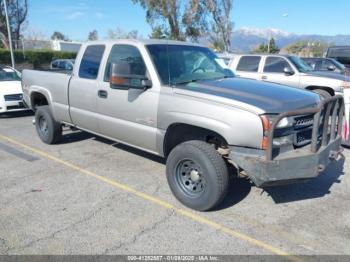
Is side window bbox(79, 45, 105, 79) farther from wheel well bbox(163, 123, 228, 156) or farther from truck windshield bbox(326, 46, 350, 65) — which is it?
truck windshield bbox(326, 46, 350, 65)

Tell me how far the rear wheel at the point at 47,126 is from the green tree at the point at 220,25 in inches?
1004

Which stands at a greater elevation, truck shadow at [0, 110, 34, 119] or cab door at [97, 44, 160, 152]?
cab door at [97, 44, 160, 152]

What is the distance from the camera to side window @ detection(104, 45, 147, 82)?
14.9ft

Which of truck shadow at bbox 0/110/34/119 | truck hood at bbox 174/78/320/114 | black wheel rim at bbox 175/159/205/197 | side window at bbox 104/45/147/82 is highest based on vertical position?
side window at bbox 104/45/147/82

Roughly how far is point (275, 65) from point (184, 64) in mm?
6274

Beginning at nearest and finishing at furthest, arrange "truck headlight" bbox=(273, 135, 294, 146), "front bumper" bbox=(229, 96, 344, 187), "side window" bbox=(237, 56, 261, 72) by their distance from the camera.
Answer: "front bumper" bbox=(229, 96, 344, 187), "truck headlight" bbox=(273, 135, 294, 146), "side window" bbox=(237, 56, 261, 72)

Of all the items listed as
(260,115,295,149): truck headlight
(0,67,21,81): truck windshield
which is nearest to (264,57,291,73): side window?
(260,115,295,149): truck headlight

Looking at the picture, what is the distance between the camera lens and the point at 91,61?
540cm

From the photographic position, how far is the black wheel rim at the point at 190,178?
12.9 feet

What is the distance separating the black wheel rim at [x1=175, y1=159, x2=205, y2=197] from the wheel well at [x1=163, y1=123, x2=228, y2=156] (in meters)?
0.38

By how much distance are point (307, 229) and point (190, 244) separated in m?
1.25

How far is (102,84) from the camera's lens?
503 cm

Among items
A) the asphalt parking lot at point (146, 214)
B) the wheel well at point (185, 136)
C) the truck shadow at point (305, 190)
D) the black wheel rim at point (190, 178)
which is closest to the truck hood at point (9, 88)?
the asphalt parking lot at point (146, 214)

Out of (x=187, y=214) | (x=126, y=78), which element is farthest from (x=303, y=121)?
(x=126, y=78)
